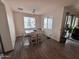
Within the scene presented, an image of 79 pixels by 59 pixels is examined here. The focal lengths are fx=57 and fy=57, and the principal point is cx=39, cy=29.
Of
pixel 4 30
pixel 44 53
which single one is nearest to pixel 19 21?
pixel 4 30

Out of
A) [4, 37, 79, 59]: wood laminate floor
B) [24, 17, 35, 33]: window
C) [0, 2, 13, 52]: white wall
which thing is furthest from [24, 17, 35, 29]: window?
[0, 2, 13, 52]: white wall

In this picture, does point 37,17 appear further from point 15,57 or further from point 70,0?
point 15,57

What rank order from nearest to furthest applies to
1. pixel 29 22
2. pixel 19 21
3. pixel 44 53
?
1. pixel 44 53
2. pixel 19 21
3. pixel 29 22

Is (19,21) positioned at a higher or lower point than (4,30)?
higher

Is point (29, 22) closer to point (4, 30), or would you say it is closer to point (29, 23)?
point (29, 23)

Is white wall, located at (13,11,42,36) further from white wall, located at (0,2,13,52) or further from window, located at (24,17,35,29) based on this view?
white wall, located at (0,2,13,52)

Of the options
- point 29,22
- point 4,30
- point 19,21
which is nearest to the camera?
point 4,30

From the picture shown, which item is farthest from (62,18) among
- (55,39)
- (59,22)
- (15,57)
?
(15,57)

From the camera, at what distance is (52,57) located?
2.54 meters

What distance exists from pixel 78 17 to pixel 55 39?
2.52 meters

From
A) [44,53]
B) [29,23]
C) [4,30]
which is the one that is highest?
[29,23]

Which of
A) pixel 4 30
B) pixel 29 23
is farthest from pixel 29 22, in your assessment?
pixel 4 30

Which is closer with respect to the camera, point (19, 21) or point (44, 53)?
point (44, 53)

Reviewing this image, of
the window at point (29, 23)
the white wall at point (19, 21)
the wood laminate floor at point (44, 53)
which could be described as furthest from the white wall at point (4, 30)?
the window at point (29, 23)
